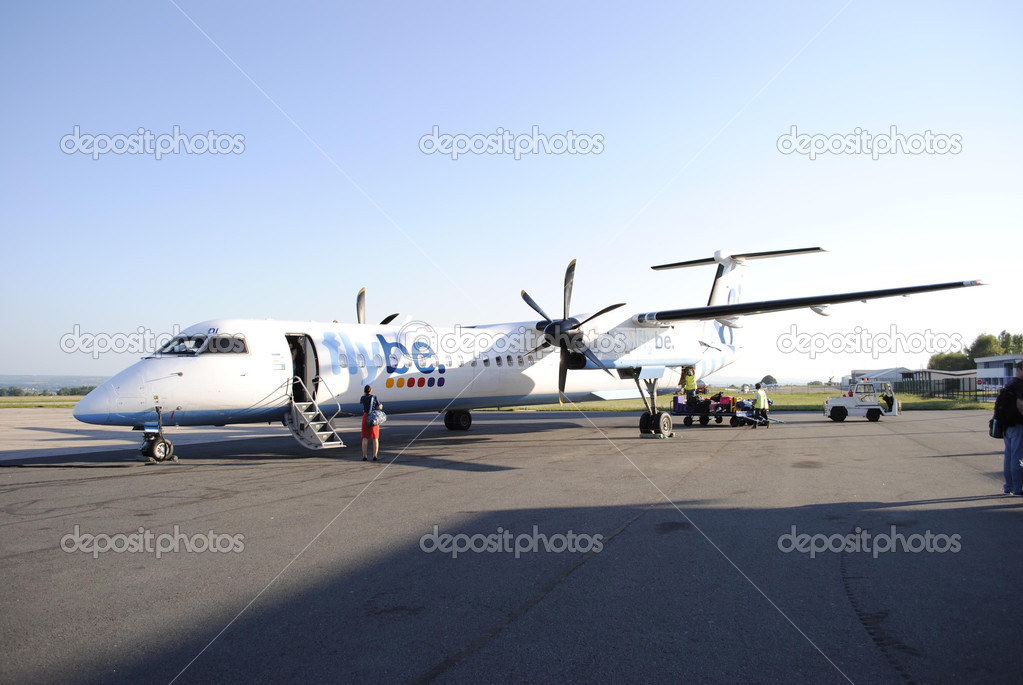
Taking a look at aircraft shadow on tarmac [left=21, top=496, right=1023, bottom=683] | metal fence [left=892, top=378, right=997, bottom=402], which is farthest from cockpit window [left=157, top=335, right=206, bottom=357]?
metal fence [left=892, top=378, right=997, bottom=402]

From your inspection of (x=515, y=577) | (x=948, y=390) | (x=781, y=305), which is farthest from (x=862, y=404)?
(x=948, y=390)

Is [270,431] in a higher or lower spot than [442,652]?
lower

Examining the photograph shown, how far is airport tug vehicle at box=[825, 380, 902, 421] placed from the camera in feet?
85.9

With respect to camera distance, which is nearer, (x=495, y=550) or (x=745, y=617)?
(x=745, y=617)

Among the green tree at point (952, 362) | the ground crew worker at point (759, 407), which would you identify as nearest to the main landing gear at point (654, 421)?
the ground crew worker at point (759, 407)

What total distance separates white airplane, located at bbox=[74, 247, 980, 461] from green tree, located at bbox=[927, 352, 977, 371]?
119202 mm

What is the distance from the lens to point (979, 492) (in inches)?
377

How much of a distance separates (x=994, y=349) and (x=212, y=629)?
132 meters

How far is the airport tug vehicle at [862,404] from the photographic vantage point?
26188mm

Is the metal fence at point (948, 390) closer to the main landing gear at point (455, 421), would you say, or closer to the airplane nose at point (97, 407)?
the main landing gear at point (455, 421)

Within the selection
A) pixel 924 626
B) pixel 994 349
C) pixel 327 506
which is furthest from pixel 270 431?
pixel 994 349

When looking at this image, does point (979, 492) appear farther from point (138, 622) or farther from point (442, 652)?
point (138, 622)

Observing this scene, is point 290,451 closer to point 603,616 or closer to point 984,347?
point 603,616

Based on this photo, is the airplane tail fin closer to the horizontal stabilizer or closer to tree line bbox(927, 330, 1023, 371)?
the horizontal stabilizer
